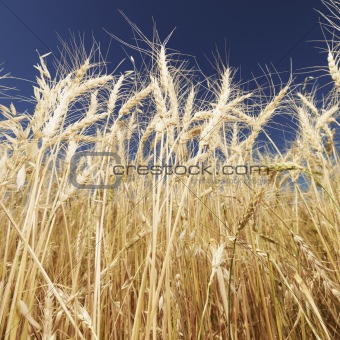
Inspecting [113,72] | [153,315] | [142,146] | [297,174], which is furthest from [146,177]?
[153,315]

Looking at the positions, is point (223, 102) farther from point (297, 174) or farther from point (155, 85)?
point (297, 174)

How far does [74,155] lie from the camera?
182cm

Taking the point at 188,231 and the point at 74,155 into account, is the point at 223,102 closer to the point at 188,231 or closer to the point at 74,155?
the point at 188,231

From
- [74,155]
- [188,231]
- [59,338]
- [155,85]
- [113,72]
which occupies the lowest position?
[59,338]

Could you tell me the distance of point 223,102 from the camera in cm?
144

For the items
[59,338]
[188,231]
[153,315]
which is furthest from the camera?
[188,231]

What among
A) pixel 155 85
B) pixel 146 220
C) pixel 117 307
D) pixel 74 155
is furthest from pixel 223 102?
pixel 117 307

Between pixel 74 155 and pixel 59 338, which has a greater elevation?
pixel 74 155

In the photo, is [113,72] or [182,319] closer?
[182,319]

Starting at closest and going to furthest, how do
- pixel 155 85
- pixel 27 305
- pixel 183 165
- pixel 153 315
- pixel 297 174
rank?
pixel 153 315, pixel 27 305, pixel 183 165, pixel 155 85, pixel 297 174

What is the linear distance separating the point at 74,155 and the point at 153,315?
1.15 m

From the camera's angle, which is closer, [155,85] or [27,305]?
[27,305]

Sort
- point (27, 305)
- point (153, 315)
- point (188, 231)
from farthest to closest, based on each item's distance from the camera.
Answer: point (188, 231) → point (27, 305) → point (153, 315)

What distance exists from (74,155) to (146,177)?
0.62 meters
